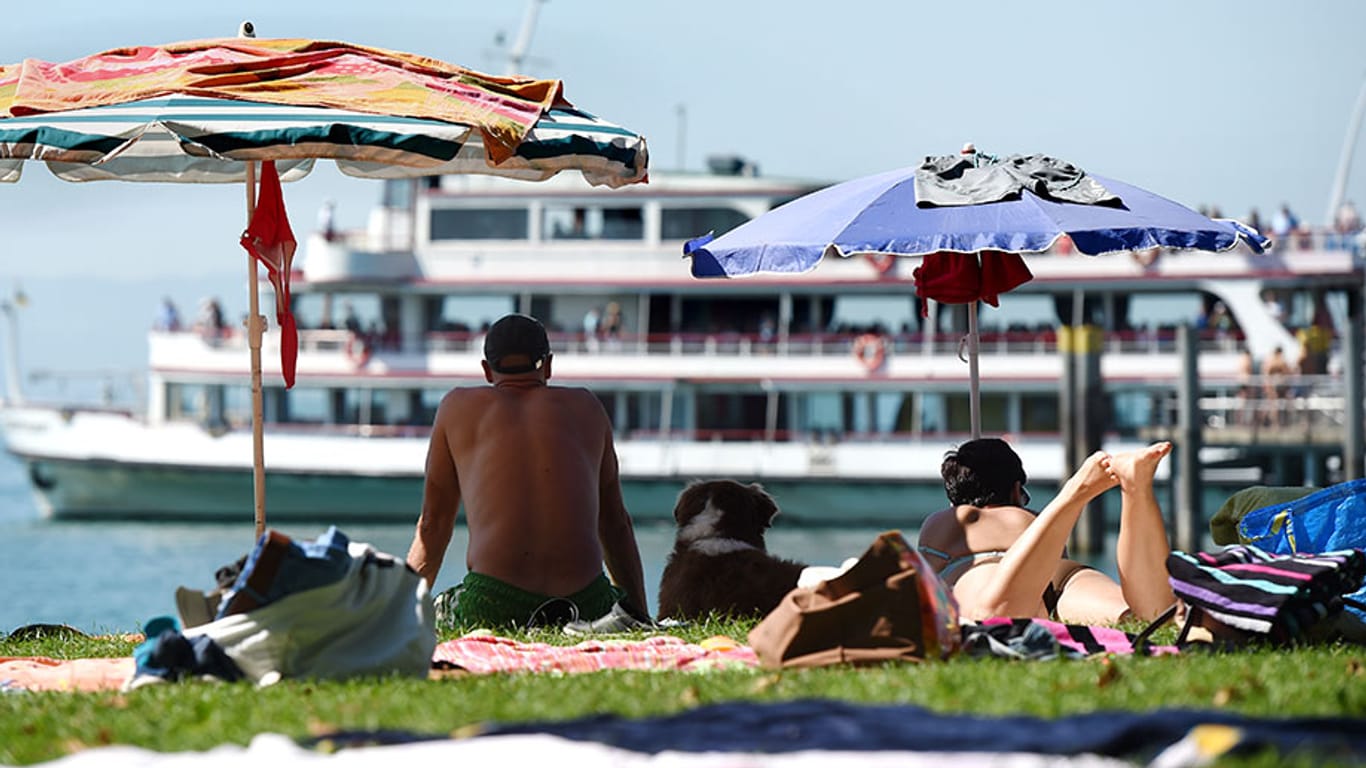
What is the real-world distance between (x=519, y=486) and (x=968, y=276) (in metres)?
2.44

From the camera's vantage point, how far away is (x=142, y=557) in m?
28.4

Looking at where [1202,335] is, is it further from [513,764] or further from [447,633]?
[513,764]

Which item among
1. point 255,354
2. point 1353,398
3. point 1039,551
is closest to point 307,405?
point 1353,398

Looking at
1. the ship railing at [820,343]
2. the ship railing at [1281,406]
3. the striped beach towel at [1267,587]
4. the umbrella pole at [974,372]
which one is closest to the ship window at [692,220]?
the ship railing at [820,343]

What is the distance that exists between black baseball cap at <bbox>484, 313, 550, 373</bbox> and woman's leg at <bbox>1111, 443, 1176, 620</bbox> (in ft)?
6.01

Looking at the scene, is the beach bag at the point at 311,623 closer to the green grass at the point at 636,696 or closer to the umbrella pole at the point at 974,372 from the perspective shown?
the green grass at the point at 636,696

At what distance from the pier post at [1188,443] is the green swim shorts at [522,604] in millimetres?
18054

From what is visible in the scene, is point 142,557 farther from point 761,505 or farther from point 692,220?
point 761,505

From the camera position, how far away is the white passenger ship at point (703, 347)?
91.9ft

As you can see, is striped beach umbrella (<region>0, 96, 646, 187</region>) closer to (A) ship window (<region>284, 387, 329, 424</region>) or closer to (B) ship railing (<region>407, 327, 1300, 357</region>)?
(B) ship railing (<region>407, 327, 1300, 357</region>)

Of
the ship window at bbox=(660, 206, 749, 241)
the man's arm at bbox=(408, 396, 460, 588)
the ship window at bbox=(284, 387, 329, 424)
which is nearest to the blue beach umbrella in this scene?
the man's arm at bbox=(408, 396, 460, 588)

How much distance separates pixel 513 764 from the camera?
3.74m

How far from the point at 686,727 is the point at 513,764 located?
1.34 ft

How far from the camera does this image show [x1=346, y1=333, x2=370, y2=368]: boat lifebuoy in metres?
29.1
